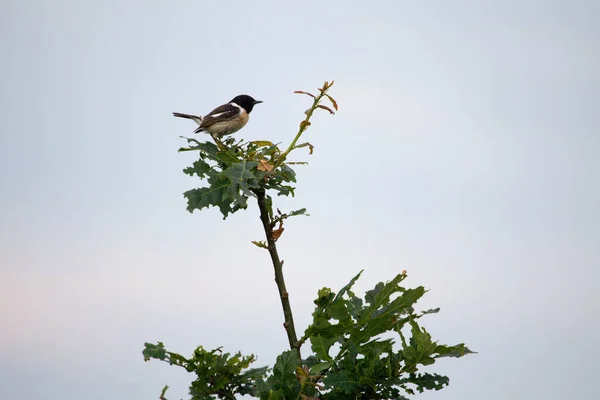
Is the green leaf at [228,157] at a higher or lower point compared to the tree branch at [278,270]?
higher

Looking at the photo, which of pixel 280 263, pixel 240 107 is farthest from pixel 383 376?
pixel 240 107

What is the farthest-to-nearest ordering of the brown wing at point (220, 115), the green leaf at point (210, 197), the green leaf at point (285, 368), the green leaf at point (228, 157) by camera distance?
the brown wing at point (220, 115), the green leaf at point (228, 157), the green leaf at point (210, 197), the green leaf at point (285, 368)

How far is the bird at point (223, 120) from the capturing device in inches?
463

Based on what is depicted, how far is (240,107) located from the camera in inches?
502

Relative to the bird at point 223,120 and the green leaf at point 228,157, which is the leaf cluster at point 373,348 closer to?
the green leaf at point 228,157

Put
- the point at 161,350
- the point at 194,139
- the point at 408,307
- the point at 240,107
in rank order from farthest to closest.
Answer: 1. the point at 240,107
2. the point at 194,139
3. the point at 161,350
4. the point at 408,307

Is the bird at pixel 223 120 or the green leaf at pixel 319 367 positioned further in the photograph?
the bird at pixel 223 120

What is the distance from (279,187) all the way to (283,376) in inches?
74.1

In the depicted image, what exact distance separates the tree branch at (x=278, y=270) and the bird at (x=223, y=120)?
4.84 metres

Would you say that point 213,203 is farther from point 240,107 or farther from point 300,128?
point 240,107

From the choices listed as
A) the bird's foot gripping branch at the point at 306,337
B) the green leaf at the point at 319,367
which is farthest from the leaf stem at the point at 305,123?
the green leaf at the point at 319,367

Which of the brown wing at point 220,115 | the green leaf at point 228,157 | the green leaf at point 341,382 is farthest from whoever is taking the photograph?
the brown wing at point 220,115

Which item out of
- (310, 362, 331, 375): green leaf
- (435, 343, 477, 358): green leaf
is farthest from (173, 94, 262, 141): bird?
(435, 343, 477, 358): green leaf

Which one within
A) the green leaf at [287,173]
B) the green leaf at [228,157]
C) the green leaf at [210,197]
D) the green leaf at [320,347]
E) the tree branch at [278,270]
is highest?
the green leaf at [228,157]
